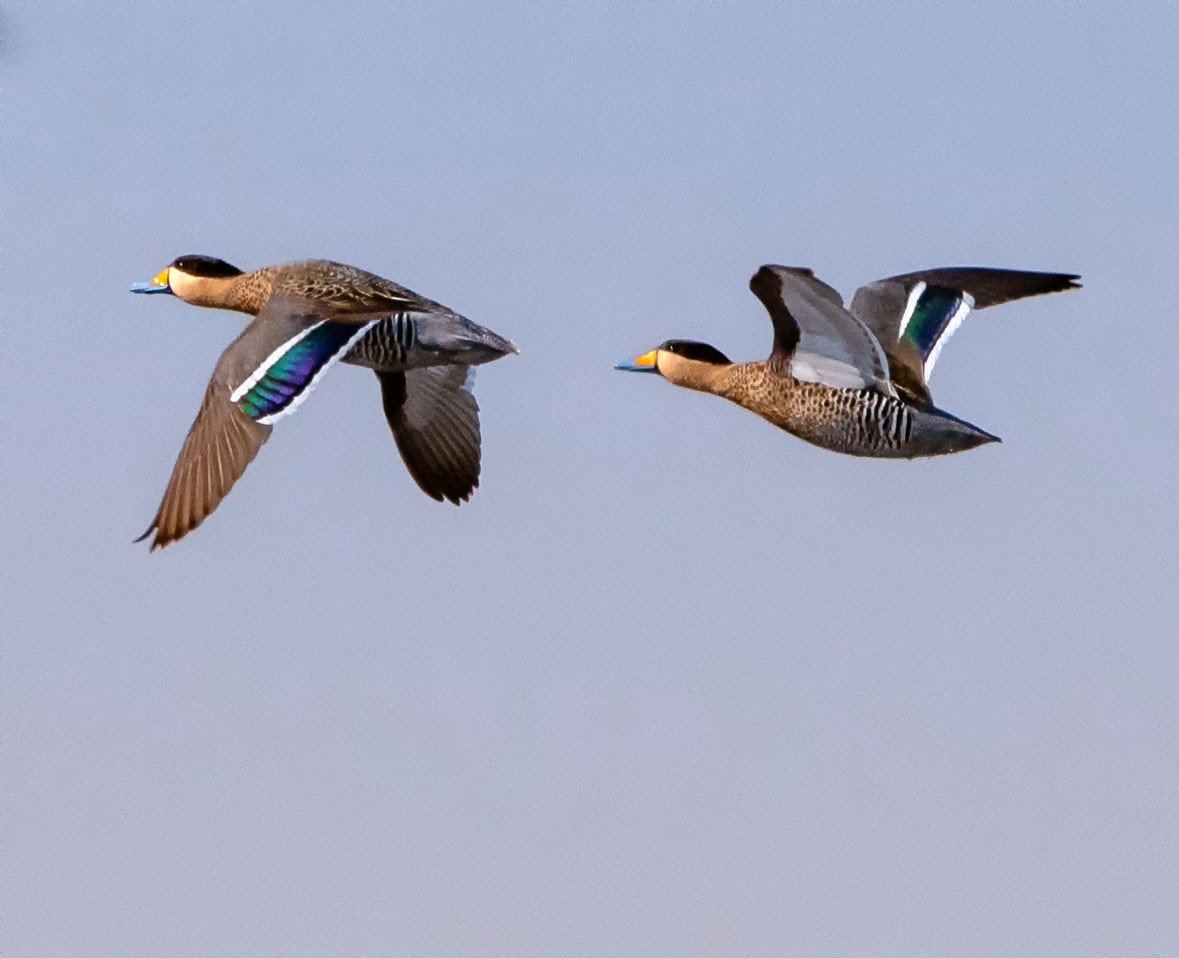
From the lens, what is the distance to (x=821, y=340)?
20.5 meters

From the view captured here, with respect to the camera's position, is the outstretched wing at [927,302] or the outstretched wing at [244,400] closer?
the outstretched wing at [244,400]

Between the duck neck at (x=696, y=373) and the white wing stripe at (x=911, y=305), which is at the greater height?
the white wing stripe at (x=911, y=305)

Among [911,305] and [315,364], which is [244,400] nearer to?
[315,364]

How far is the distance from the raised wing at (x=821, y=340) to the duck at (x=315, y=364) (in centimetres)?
246

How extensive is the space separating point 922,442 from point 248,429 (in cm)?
527

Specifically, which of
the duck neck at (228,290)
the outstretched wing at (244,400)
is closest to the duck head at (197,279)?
the duck neck at (228,290)

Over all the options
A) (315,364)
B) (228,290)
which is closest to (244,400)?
(315,364)

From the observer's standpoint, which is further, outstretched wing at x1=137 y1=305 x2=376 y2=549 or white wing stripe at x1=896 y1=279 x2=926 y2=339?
white wing stripe at x1=896 y1=279 x2=926 y2=339

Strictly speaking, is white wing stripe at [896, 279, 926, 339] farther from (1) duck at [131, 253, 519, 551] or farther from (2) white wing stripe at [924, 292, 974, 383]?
(1) duck at [131, 253, 519, 551]

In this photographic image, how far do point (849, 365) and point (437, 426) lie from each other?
4911 millimetres

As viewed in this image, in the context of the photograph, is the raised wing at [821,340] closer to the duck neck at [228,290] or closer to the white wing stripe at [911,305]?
the white wing stripe at [911,305]

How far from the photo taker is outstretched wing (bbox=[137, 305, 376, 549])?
62.6 ft

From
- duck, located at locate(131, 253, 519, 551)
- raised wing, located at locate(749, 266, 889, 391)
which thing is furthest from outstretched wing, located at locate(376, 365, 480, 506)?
raised wing, located at locate(749, 266, 889, 391)

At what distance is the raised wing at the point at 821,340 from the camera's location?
64.4 feet
